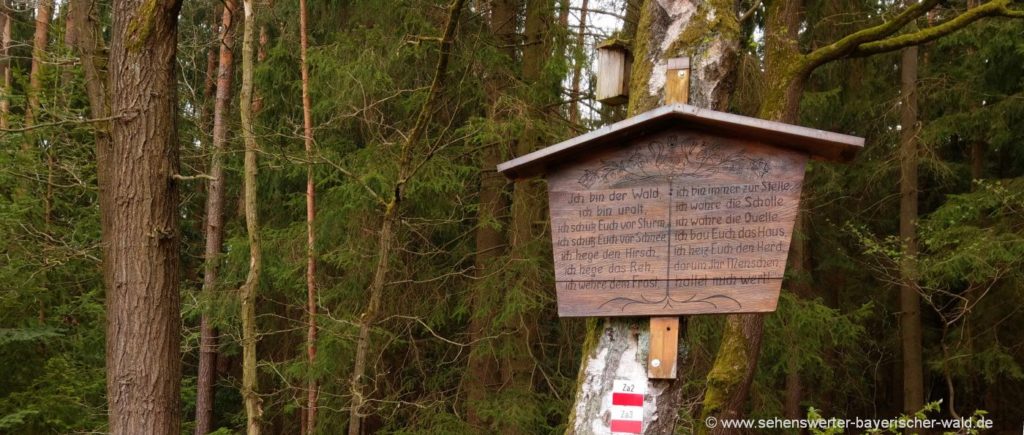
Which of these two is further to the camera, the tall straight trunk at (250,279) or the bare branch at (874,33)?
the tall straight trunk at (250,279)

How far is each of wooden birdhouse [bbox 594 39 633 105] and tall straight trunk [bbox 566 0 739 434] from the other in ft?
0.19

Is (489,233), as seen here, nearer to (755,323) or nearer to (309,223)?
(309,223)

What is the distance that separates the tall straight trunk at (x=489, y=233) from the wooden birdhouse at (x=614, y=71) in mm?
4563

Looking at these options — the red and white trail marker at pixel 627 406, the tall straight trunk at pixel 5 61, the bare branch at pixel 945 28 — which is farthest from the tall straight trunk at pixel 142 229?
the bare branch at pixel 945 28

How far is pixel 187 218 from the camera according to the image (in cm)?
1786

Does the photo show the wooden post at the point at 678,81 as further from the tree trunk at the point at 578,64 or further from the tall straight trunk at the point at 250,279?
the tree trunk at the point at 578,64

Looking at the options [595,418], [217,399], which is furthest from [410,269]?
[217,399]

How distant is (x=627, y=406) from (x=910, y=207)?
11.3 m

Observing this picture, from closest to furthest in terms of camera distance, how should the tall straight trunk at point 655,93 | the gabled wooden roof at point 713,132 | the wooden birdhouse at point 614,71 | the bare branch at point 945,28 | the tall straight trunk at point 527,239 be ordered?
the gabled wooden roof at point 713,132 → the tall straight trunk at point 655,93 → the wooden birdhouse at point 614,71 → the bare branch at point 945,28 → the tall straight trunk at point 527,239

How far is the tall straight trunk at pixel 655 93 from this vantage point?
3.93 m

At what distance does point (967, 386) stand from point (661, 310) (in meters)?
14.2

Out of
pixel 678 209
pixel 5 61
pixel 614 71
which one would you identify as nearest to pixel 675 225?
pixel 678 209

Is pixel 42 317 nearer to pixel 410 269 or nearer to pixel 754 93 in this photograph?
pixel 410 269

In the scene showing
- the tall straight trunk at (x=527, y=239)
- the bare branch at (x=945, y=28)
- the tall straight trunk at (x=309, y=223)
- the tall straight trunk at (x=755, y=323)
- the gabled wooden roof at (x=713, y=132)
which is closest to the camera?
the gabled wooden roof at (x=713, y=132)
